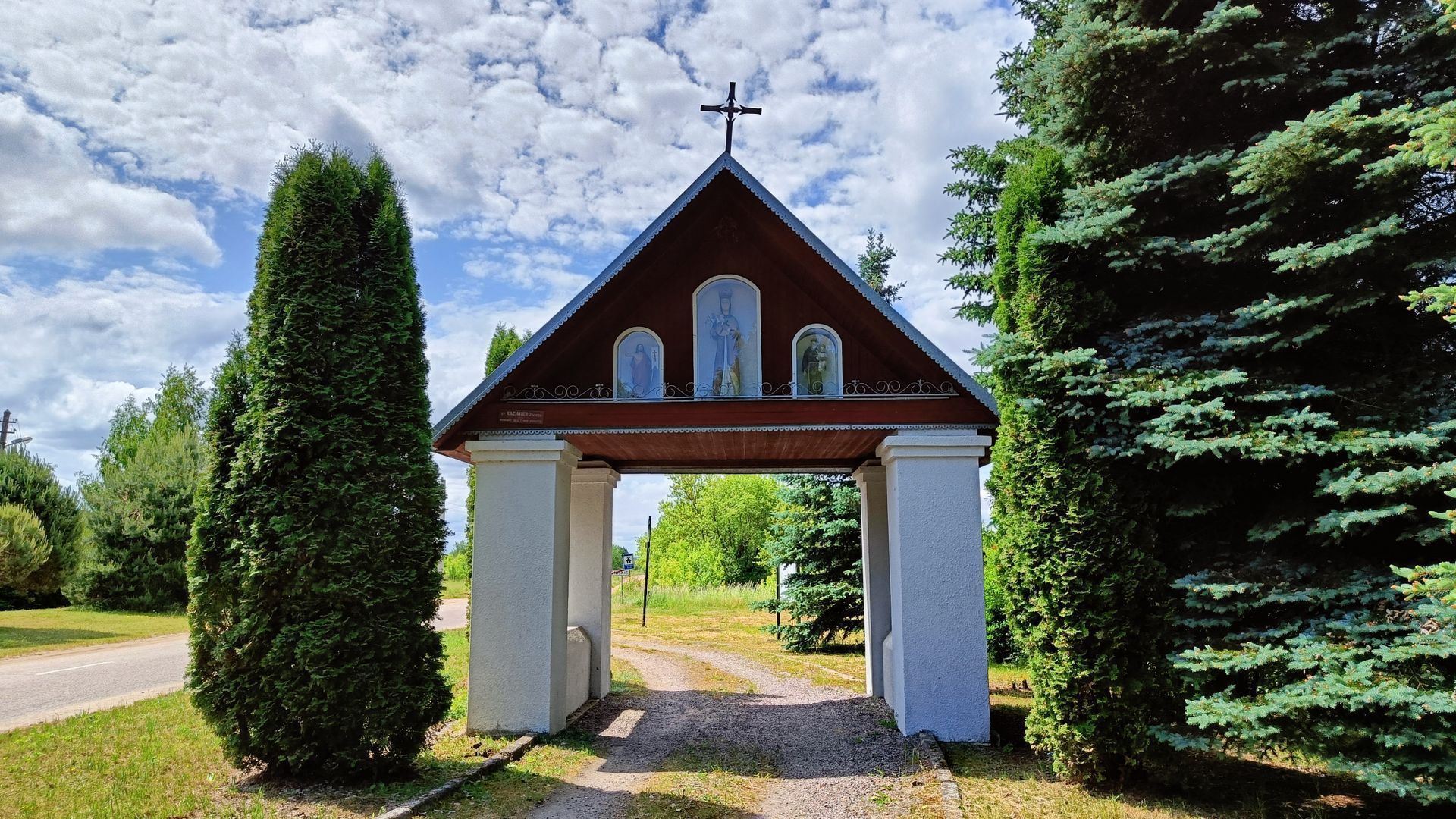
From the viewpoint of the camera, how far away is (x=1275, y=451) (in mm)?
6426

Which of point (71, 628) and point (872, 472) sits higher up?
point (872, 472)

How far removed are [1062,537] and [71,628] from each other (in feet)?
76.5

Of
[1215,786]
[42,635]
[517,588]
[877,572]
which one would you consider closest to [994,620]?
[877,572]

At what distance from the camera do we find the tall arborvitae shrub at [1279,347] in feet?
19.9

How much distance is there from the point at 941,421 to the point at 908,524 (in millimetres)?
1200

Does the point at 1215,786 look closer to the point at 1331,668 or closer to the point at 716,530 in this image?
the point at 1331,668

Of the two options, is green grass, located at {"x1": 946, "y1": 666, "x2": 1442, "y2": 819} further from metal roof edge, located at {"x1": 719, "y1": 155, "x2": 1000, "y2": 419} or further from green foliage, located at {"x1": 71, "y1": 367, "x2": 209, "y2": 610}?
green foliage, located at {"x1": 71, "y1": 367, "x2": 209, "y2": 610}

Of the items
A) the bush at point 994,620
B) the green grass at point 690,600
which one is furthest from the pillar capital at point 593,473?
the green grass at point 690,600

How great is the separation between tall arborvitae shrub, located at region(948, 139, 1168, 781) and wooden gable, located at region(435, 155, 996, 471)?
1383 millimetres

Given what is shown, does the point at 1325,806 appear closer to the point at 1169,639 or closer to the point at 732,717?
the point at 1169,639

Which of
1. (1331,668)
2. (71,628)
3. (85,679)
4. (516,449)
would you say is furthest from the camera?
(71,628)

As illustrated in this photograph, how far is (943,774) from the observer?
7.43m

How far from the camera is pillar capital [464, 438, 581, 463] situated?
9.43m

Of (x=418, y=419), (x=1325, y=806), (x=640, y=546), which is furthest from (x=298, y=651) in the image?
(x=640, y=546)
